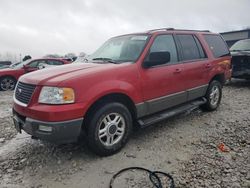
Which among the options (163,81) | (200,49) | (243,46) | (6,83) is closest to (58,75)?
(163,81)

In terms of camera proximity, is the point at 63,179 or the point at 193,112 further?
the point at 193,112

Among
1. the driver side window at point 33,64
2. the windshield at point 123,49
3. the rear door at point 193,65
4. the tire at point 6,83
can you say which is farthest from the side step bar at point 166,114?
the tire at point 6,83

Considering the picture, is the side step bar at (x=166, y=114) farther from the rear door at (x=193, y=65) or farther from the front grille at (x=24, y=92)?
the front grille at (x=24, y=92)

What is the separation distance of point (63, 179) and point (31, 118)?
0.89 meters

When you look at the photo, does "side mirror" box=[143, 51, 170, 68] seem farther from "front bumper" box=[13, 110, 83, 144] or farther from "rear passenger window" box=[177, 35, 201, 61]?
"front bumper" box=[13, 110, 83, 144]

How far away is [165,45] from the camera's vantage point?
14.8 ft

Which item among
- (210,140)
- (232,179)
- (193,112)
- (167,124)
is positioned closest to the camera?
(232,179)

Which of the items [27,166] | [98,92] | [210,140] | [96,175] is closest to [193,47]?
[210,140]

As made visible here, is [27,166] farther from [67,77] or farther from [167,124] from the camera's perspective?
[167,124]

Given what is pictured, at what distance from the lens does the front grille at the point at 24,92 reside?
3.31 metres

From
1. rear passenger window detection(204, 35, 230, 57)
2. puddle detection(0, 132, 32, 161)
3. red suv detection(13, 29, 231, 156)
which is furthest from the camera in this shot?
rear passenger window detection(204, 35, 230, 57)

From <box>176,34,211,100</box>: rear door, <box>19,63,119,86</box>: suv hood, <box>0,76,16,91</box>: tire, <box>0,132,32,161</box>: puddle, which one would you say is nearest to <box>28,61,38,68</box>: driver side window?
<box>0,76,16,91</box>: tire

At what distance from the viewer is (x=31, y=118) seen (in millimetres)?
3197

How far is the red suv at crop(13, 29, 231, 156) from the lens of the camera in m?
3.13
